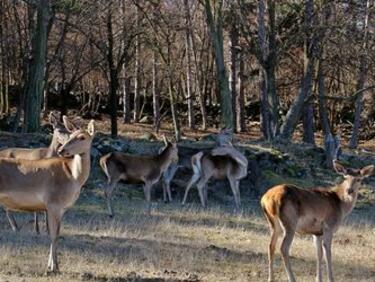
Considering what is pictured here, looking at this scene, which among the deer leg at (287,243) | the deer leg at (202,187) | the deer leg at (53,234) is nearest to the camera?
the deer leg at (53,234)

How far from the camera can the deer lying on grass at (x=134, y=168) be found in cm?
1703

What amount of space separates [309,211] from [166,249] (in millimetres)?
2568

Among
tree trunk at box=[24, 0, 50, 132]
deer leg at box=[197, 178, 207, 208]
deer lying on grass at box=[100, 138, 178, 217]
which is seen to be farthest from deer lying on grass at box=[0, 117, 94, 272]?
tree trunk at box=[24, 0, 50, 132]

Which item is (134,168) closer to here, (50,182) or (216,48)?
(50,182)

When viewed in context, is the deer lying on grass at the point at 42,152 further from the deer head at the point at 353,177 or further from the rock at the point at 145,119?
the rock at the point at 145,119

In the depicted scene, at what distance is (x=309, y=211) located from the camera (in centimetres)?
1033

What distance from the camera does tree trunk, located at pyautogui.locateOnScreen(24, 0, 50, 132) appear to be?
79.6ft

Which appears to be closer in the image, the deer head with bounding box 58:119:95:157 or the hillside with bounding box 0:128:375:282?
the deer head with bounding box 58:119:95:157

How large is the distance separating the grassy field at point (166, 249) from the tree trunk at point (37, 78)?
814 centimetres

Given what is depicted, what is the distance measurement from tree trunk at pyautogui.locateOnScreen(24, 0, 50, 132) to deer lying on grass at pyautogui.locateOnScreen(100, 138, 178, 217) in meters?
7.15

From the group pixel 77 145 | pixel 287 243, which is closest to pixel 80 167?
pixel 77 145

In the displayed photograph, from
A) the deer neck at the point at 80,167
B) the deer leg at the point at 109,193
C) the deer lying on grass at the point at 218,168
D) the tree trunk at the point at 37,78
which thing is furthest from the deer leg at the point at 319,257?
the tree trunk at the point at 37,78

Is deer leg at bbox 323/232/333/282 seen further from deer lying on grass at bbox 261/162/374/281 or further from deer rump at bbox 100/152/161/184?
deer rump at bbox 100/152/161/184

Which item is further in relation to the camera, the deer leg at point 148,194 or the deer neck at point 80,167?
the deer leg at point 148,194
